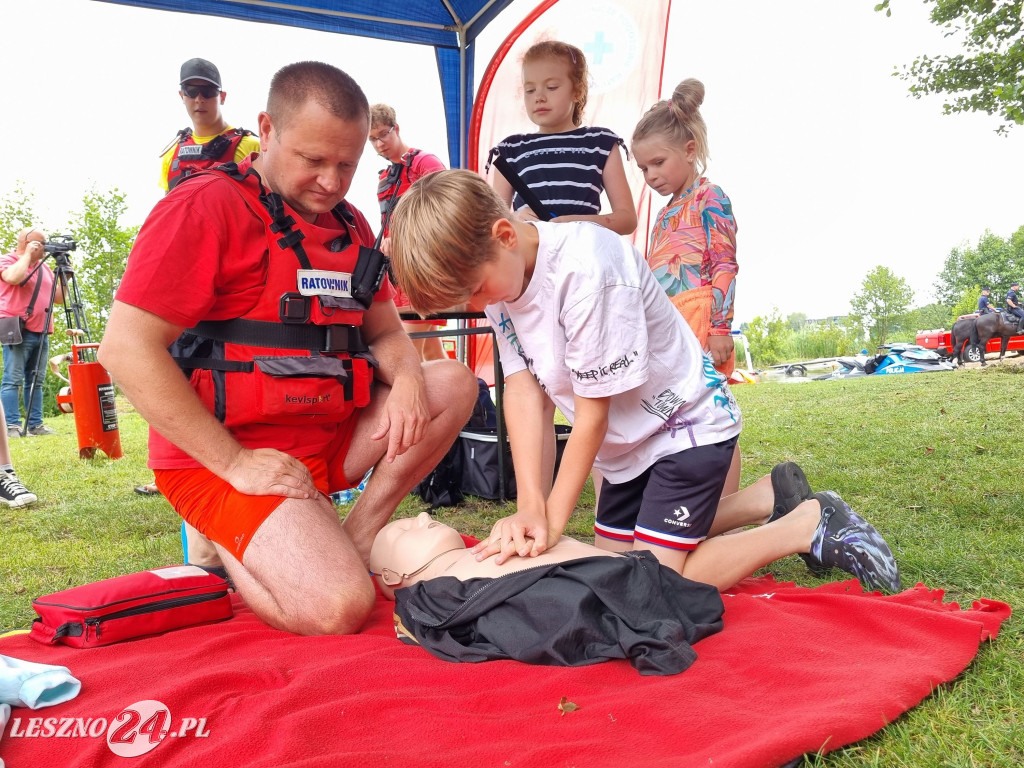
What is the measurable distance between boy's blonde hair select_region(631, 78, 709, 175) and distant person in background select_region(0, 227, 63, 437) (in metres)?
6.61

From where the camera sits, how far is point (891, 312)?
38250 millimetres

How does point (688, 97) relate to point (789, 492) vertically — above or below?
above

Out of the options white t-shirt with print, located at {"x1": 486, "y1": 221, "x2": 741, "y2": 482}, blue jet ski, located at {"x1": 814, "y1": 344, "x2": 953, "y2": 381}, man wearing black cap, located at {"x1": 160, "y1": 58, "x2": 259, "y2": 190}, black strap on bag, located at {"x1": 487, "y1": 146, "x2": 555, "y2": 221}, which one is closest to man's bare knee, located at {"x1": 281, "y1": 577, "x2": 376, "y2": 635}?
white t-shirt with print, located at {"x1": 486, "y1": 221, "x2": 741, "y2": 482}

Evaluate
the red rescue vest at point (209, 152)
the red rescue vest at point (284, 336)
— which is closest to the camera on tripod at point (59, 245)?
the red rescue vest at point (209, 152)

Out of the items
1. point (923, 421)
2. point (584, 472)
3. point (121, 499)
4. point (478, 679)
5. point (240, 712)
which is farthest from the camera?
point (923, 421)

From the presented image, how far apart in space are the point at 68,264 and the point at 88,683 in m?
6.13

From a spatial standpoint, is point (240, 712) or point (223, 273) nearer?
point (240, 712)

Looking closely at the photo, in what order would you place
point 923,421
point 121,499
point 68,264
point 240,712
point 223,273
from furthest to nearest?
point 68,264
point 923,421
point 121,499
point 223,273
point 240,712

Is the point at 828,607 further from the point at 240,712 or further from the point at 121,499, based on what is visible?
the point at 121,499

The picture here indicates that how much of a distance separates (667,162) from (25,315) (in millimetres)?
7585

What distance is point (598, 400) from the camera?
210 centimetres

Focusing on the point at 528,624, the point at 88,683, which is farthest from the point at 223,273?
the point at 528,624

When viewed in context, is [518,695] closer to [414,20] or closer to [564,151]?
[564,151]

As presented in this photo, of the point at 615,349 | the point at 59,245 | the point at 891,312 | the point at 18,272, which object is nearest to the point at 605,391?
the point at 615,349
